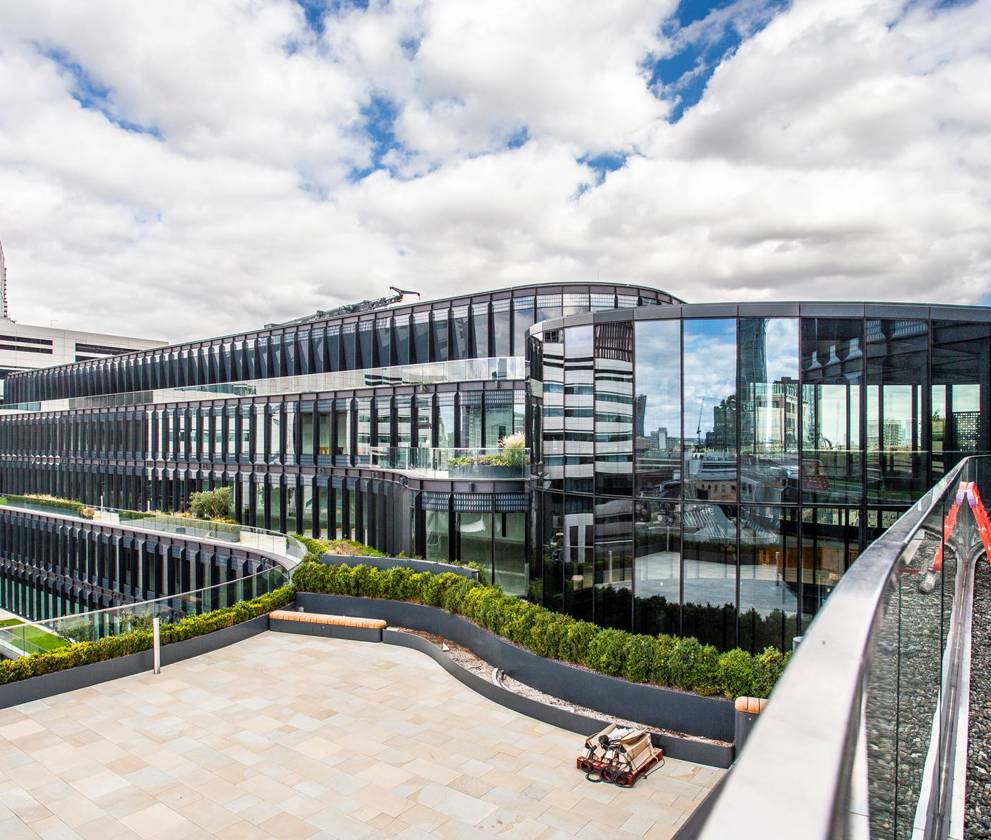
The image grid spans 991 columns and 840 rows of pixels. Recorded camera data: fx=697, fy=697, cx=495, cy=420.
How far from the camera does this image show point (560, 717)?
14.4 metres

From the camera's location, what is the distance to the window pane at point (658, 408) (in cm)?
1631

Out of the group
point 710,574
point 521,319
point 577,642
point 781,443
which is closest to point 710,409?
point 781,443

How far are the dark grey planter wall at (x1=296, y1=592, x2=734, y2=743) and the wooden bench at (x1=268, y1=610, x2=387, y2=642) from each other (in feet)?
5.01

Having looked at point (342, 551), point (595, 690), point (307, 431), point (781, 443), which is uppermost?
point (307, 431)

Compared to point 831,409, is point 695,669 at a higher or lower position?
lower

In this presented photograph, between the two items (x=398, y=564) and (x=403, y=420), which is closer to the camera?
(x=398, y=564)

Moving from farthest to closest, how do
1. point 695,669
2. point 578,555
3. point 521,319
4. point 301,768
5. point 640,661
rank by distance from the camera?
1. point 521,319
2. point 578,555
3. point 640,661
4. point 695,669
5. point 301,768

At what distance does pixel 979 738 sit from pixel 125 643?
1760 cm

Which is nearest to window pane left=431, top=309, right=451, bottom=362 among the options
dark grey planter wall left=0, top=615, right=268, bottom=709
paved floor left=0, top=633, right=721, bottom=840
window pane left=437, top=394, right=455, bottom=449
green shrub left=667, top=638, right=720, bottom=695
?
window pane left=437, top=394, right=455, bottom=449

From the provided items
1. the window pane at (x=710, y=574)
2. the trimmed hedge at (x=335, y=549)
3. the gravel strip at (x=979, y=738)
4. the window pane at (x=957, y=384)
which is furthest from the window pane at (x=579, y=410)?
the gravel strip at (x=979, y=738)

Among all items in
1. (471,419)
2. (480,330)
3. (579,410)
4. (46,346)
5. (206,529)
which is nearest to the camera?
(579,410)

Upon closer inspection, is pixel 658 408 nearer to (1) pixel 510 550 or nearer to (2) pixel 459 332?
(1) pixel 510 550

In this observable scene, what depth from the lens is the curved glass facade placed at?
1545 cm

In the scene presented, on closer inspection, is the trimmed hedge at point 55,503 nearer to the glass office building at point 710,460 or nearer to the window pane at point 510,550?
the glass office building at point 710,460
